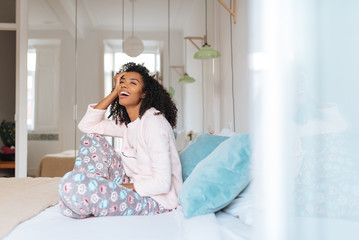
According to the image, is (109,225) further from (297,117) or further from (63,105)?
(63,105)

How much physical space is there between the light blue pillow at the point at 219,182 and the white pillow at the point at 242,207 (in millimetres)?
37

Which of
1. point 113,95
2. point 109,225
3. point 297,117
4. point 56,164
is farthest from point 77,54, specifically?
point 297,117

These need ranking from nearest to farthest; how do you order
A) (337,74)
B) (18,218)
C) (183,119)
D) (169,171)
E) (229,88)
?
1. (337,74)
2. (18,218)
3. (169,171)
4. (229,88)
5. (183,119)

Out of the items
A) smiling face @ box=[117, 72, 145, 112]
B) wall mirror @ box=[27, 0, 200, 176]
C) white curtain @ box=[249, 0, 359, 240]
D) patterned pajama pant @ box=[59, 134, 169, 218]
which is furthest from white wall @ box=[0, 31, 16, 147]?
white curtain @ box=[249, 0, 359, 240]

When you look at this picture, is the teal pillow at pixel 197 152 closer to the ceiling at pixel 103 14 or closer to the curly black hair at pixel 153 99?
the curly black hair at pixel 153 99

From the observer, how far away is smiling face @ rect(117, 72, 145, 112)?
160 cm

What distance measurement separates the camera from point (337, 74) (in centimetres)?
34

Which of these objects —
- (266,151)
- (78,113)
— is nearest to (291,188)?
(266,151)

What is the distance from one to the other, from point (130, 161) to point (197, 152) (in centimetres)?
34

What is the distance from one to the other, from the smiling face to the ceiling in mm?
1983

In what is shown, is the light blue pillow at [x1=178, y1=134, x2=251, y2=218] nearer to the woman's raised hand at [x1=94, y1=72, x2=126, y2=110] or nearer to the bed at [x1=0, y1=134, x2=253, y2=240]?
the bed at [x1=0, y1=134, x2=253, y2=240]

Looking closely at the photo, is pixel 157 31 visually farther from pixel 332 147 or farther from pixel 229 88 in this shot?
pixel 332 147

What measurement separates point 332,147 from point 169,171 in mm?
964

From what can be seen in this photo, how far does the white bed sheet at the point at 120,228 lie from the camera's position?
0.92m
